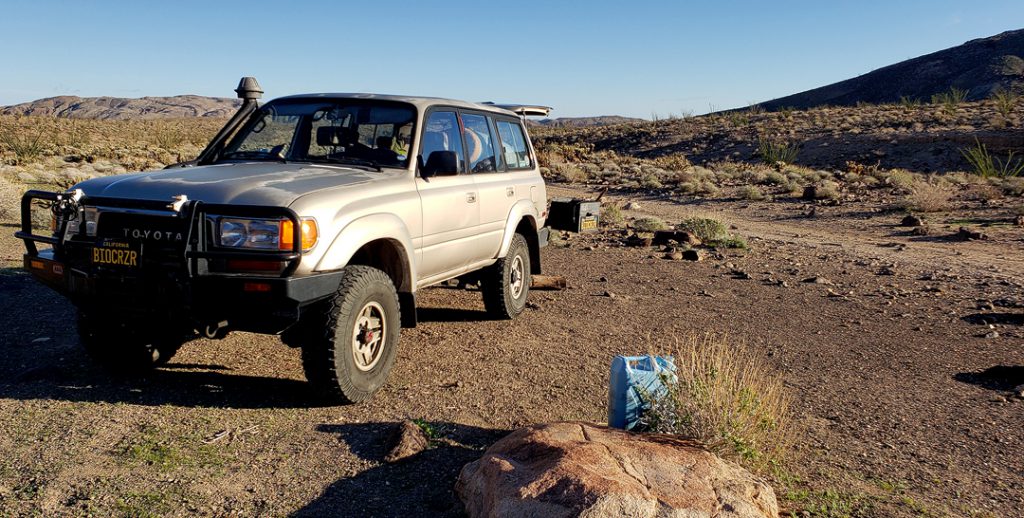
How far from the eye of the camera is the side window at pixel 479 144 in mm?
6672

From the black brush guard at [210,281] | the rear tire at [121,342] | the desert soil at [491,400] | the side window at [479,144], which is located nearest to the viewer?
the desert soil at [491,400]

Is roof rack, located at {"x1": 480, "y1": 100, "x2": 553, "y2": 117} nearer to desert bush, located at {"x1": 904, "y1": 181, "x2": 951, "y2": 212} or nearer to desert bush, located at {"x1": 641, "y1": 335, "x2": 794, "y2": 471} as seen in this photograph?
desert bush, located at {"x1": 641, "y1": 335, "x2": 794, "y2": 471}

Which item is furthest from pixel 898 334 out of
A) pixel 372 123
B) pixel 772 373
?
pixel 372 123

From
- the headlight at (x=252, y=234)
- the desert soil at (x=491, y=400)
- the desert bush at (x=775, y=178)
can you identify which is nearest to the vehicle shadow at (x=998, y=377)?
the desert soil at (x=491, y=400)

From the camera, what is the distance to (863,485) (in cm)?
413

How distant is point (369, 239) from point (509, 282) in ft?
8.76

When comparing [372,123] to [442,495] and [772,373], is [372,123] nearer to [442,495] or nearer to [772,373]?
[442,495]

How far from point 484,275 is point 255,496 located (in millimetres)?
3794

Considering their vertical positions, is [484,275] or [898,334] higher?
[484,275]

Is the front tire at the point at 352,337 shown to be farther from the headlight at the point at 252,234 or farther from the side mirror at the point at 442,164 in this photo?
the side mirror at the point at 442,164

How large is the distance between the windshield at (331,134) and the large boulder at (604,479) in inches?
107

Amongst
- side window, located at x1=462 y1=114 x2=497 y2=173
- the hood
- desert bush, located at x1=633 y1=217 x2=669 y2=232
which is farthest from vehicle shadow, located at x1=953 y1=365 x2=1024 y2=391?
desert bush, located at x1=633 y1=217 x2=669 y2=232

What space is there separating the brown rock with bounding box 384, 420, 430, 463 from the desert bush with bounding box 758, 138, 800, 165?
29966 mm

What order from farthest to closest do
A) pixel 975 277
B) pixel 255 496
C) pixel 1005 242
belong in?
pixel 1005 242 → pixel 975 277 → pixel 255 496
